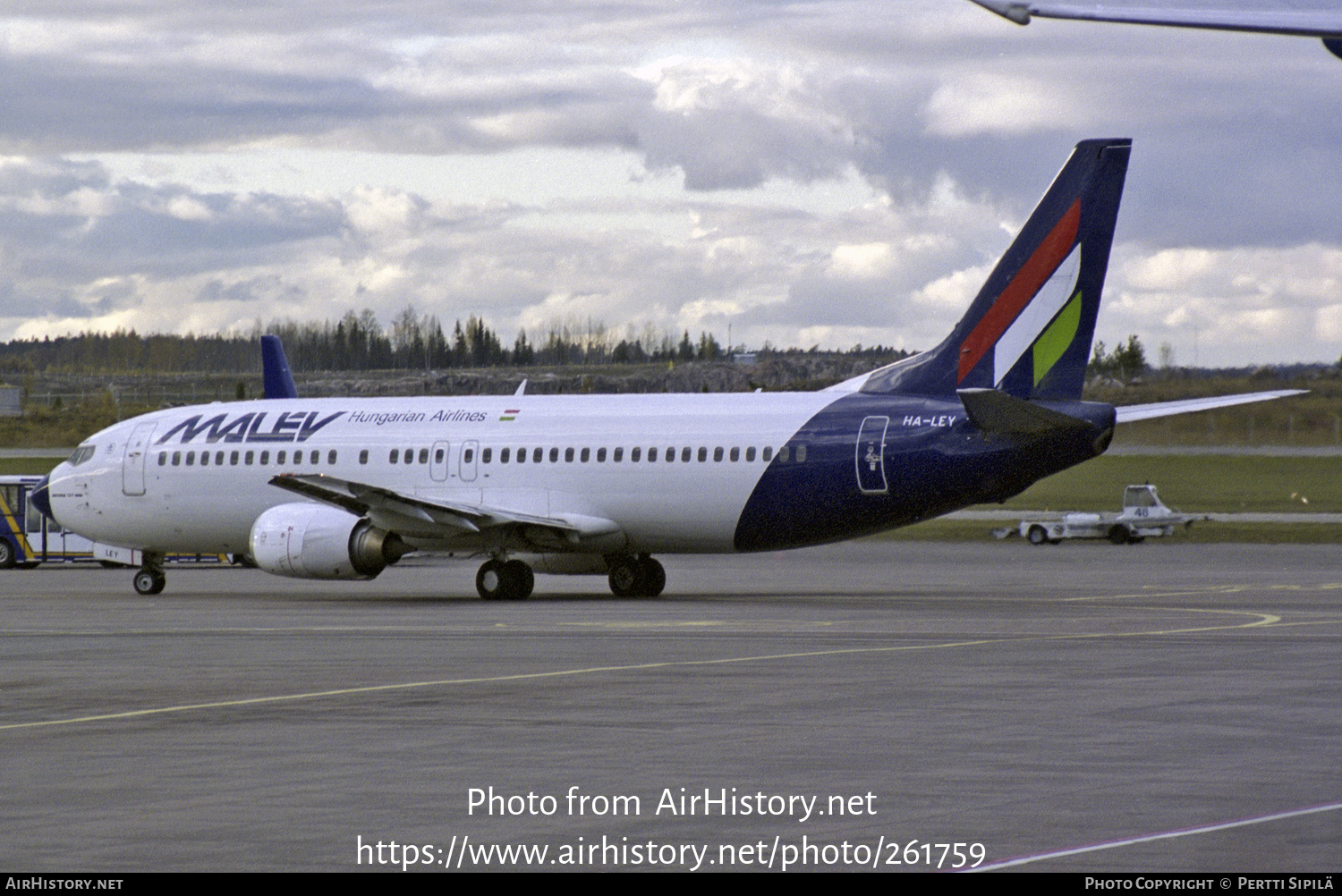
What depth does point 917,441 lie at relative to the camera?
34594 millimetres

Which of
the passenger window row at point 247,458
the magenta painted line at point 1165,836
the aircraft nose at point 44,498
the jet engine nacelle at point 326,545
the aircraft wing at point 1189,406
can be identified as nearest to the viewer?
the magenta painted line at point 1165,836

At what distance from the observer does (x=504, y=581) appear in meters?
37.9

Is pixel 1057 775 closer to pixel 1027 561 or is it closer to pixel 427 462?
pixel 427 462

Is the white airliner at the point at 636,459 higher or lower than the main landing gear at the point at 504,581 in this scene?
higher

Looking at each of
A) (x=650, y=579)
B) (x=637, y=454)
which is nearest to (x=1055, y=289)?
(x=637, y=454)

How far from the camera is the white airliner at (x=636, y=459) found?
3472 cm

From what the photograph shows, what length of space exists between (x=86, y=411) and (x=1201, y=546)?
85080 mm

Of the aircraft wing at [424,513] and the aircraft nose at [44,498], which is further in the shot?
the aircraft nose at [44,498]

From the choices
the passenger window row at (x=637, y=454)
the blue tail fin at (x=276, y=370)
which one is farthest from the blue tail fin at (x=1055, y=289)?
the blue tail fin at (x=276, y=370)

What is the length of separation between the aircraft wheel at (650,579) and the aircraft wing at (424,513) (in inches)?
71.7

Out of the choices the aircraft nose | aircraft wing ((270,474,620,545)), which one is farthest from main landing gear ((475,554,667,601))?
the aircraft nose

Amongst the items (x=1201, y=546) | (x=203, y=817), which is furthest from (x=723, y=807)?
(x=1201, y=546)

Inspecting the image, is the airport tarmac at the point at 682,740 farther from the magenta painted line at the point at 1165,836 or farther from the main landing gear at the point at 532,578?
the main landing gear at the point at 532,578

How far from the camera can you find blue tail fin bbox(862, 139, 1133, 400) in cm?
3475
